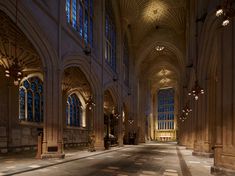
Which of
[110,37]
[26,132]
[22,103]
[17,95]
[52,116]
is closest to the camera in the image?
[52,116]

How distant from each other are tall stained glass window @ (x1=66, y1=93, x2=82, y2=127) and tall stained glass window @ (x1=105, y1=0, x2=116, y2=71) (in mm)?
6967

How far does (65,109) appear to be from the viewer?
92.4ft

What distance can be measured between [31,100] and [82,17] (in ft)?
28.9

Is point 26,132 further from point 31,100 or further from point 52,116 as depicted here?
point 52,116

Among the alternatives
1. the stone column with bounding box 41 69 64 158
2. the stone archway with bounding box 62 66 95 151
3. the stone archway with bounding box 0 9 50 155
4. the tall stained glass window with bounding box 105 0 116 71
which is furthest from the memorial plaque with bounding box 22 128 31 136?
the tall stained glass window with bounding box 105 0 116 71

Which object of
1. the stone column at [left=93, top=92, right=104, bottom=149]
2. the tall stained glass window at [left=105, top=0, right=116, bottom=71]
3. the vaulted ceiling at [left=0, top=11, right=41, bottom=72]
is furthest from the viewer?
the tall stained glass window at [left=105, top=0, right=116, bottom=71]

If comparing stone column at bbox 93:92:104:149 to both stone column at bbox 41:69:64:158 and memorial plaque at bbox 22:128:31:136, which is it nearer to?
memorial plaque at bbox 22:128:31:136

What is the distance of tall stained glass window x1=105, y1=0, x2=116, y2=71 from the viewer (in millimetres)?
26289

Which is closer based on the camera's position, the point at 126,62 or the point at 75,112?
the point at 75,112

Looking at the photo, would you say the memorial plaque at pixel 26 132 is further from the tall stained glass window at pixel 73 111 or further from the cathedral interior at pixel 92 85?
the tall stained glass window at pixel 73 111

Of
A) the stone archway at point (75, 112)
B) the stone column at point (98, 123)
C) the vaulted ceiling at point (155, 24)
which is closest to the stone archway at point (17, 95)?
the stone archway at point (75, 112)

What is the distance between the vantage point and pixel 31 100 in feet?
73.3

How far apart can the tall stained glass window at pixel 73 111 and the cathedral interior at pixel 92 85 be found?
0.42ft

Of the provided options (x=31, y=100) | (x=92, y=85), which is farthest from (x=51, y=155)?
(x=31, y=100)
